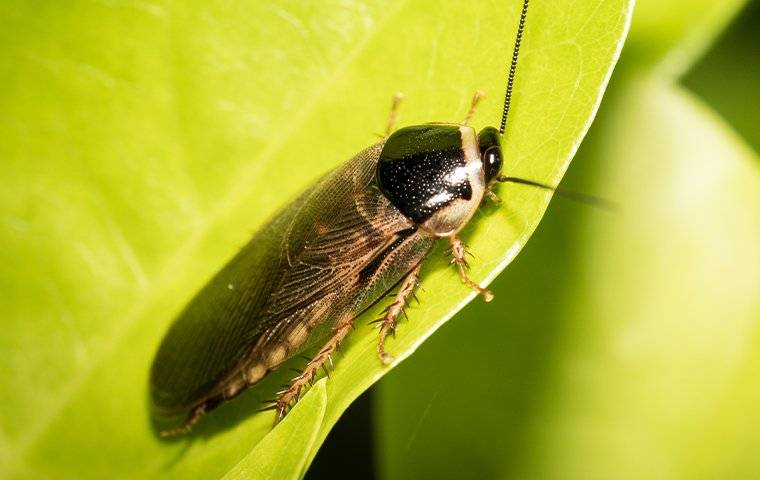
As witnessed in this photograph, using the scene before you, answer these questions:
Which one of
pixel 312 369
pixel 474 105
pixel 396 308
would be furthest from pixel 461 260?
pixel 312 369

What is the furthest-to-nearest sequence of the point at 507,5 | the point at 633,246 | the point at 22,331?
the point at 633,246, the point at 22,331, the point at 507,5

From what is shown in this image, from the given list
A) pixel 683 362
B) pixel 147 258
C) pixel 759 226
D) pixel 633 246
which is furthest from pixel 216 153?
pixel 759 226

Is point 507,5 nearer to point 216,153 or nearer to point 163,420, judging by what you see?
point 216,153

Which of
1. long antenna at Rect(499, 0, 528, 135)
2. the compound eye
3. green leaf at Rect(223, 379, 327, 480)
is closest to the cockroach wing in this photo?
the compound eye

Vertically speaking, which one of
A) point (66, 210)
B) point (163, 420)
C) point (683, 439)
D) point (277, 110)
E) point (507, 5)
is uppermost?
point (507, 5)

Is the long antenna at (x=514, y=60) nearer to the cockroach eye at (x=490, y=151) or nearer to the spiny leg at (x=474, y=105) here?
the spiny leg at (x=474, y=105)

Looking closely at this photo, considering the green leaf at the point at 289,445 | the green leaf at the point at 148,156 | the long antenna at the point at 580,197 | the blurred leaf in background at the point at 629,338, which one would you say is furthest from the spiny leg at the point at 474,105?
the green leaf at the point at 289,445
